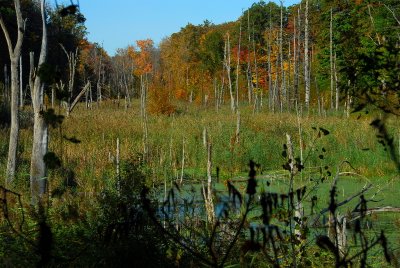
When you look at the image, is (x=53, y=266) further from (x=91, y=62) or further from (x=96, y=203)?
(x=91, y=62)

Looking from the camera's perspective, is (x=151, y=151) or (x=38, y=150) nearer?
(x=38, y=150)

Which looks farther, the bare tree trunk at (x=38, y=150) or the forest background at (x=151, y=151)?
the bare tree trunk at (x=38, y=150)

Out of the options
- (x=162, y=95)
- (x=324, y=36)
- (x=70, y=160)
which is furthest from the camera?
(x=324, y=36)

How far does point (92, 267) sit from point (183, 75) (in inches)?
1687

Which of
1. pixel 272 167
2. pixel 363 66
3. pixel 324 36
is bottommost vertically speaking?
pixel 272 167

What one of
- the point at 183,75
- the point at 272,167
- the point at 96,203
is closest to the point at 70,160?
the point at 272,167

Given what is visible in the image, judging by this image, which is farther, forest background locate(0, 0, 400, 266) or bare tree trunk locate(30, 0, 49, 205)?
bare tree trunk locate(30, 0, 49, 205)

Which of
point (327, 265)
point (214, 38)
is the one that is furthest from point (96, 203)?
point (214, 38)

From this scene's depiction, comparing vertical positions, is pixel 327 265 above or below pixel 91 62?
below

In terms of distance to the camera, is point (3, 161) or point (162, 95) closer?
point (3, 161)

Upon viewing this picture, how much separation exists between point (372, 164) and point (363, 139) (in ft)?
6.23

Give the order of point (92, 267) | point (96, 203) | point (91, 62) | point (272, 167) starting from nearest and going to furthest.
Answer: point (92, 267) → point (96, 203) → point (272, 167) → point (91, 62)

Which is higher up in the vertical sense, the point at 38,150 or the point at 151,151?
the point at 38,150

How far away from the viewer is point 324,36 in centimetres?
3481
